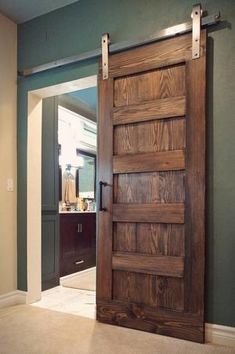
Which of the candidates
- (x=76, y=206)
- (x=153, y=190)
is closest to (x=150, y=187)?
(x=153, y=190)

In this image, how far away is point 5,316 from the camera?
259cm

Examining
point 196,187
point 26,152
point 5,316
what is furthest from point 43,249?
point 196,187

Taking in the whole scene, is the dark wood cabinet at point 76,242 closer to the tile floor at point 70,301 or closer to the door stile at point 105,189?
the tile floor at point 70,301

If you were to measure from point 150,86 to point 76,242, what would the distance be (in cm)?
259

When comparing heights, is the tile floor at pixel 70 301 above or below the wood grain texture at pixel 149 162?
below

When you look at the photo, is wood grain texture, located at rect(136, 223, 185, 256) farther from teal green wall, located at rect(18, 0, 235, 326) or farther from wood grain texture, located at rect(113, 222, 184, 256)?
teal green wall, located at rect(18, 0, 235, 326)

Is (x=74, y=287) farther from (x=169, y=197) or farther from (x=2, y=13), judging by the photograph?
(x=2, y=13)

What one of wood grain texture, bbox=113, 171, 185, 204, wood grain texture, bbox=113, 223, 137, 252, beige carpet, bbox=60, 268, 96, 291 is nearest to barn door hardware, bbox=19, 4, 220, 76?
wood grain texture, bbox=113, 171, 185, 204

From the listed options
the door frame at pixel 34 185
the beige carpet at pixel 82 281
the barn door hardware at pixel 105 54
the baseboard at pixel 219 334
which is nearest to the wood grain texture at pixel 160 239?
the baseboard at pixel 219 334

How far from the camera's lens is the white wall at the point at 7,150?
289cm

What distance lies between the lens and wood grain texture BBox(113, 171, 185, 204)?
2.24m

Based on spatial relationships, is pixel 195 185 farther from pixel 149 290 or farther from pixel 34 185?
pixel 34 185

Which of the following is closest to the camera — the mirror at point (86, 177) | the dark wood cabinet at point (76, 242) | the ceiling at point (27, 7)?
the ceiling at point (27, 7)

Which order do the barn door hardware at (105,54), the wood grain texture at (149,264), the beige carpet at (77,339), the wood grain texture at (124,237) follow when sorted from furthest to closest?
the barn door hardware at (105,54)
the wood grain texture at (124,237)
the wood grain texture at (149,264)
the beige carpet at (77,339)
